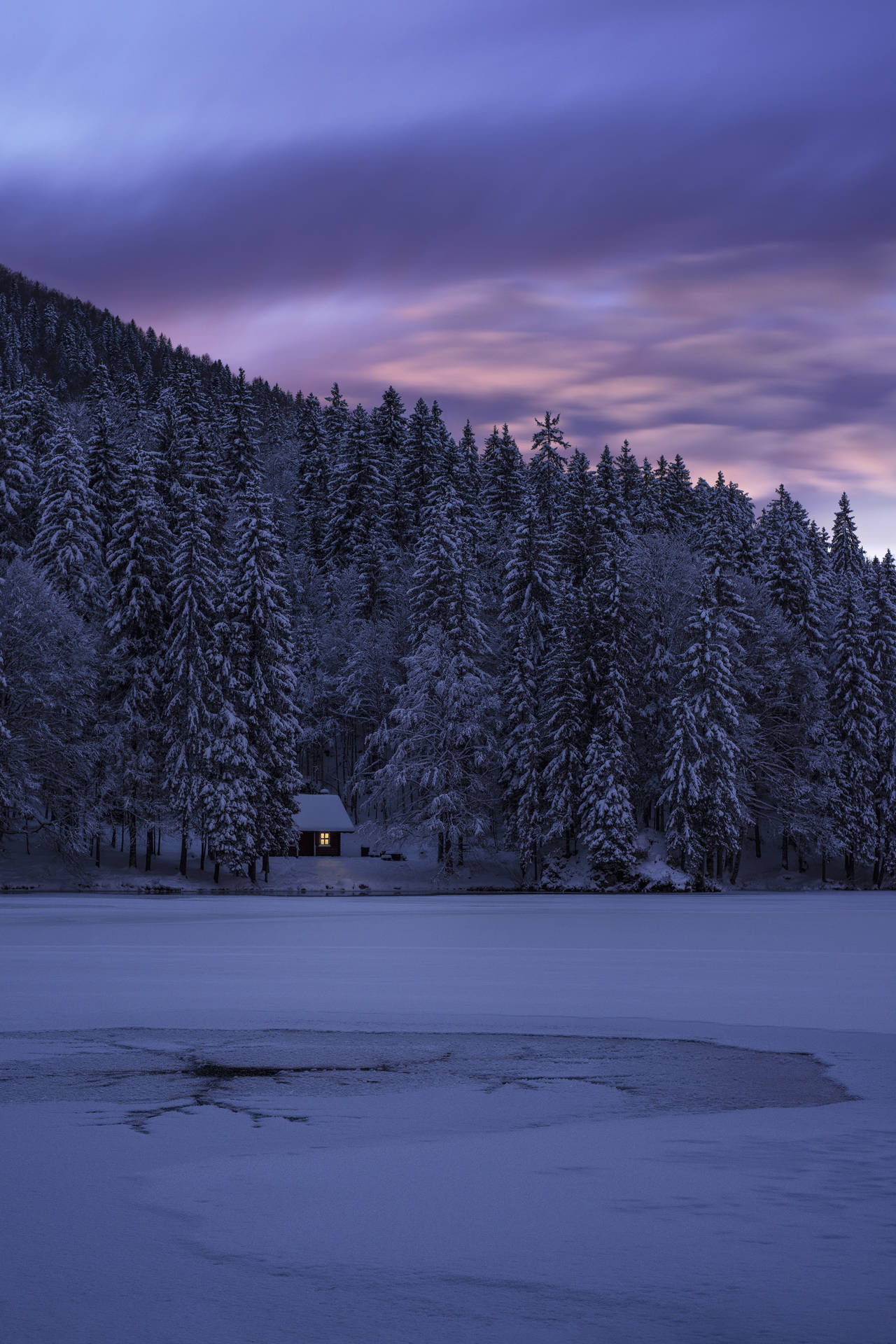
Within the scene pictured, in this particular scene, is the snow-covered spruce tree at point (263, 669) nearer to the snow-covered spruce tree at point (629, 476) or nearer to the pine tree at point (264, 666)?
the pine tree at point (264, 666)

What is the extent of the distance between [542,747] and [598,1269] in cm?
6288

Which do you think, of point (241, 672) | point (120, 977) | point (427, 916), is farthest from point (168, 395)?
point (120, 977)

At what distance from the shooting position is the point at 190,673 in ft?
204

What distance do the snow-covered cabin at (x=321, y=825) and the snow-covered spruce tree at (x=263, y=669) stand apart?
1690 cm

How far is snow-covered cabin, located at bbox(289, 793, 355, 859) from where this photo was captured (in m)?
84.2

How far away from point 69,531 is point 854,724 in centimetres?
4371

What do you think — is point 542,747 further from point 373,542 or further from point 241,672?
point 373,542

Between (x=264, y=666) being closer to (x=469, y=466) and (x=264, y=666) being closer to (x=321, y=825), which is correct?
(x=321, y=825)

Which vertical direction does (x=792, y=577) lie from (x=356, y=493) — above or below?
below

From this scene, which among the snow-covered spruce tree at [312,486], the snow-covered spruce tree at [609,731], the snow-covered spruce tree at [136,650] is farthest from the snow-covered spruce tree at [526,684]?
the snow-covered spruce tree at [312,486]

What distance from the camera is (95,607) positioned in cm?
7088

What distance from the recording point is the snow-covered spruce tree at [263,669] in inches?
2534

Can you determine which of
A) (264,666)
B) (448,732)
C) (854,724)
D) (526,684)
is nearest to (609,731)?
(526,684)

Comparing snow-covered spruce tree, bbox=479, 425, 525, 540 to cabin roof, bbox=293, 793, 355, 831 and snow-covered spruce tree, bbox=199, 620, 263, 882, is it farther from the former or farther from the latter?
snow-covered spruce tree, bbox=199, 620, 263, 882
